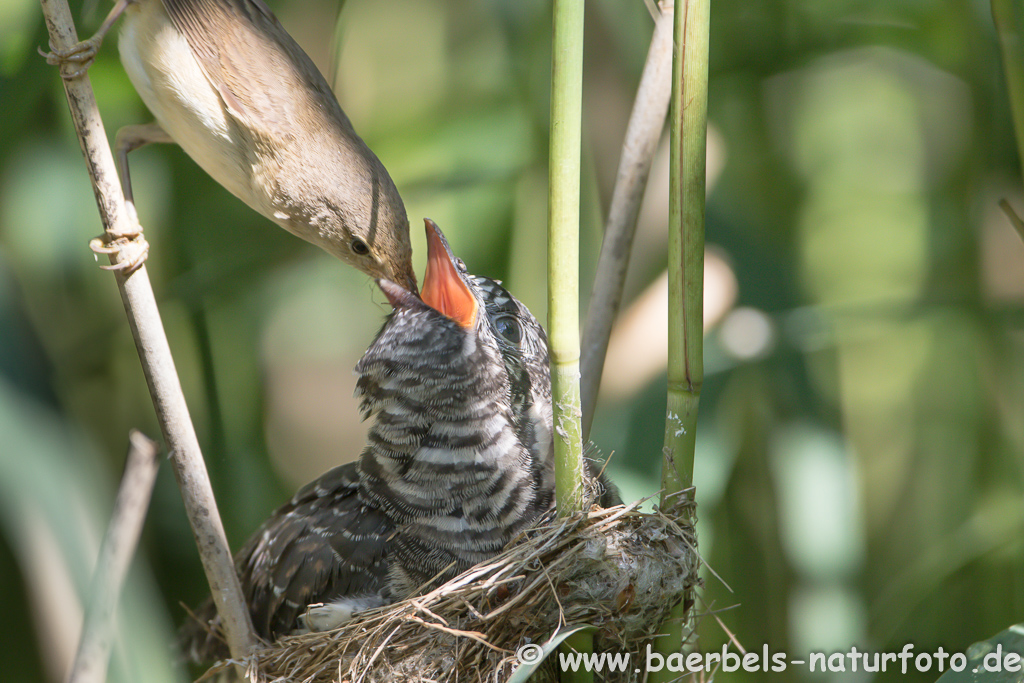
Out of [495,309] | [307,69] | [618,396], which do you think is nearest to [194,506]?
[495,309]

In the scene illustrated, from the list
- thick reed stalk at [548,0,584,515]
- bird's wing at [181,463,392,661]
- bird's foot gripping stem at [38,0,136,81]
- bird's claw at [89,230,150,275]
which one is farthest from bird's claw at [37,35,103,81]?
bird's wing at [181,463,392,661]

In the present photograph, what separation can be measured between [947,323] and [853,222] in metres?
0.30

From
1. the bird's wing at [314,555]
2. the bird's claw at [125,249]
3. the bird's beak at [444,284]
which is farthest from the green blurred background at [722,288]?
the bird's claw at [125,249]

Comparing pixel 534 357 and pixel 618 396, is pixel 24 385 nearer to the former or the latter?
pixel 534 357

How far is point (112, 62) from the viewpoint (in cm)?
166

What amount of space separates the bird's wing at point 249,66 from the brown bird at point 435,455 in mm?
346

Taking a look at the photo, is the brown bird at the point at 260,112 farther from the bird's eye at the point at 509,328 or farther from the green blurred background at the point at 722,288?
the green blurred background at the point at 722,288

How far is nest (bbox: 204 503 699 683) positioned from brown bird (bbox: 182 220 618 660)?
0.10 metres

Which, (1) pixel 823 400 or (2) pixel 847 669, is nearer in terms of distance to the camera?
(2) pixel 847 669

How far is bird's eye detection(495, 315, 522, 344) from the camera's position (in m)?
1.14

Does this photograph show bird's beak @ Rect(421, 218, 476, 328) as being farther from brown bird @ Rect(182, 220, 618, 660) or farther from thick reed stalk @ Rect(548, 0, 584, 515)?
thick reed stalk @ Rect(548, 0, 584, 515)

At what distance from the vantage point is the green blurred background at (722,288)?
61.2 inches

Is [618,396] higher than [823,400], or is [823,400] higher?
[618,396]

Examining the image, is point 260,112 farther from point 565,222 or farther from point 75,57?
point 565,222
